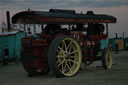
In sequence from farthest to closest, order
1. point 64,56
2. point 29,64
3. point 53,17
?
point 29,64, point 53,17, point 64,56

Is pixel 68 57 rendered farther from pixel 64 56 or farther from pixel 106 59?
pixel 106 59

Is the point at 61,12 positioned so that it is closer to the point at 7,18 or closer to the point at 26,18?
the point at 26,18

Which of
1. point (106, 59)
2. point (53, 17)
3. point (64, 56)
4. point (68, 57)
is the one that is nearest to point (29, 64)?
point (64, 56)

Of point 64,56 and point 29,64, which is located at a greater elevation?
point 64,56

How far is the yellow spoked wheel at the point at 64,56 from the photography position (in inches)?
396

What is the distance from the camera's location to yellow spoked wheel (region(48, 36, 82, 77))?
10055 mm

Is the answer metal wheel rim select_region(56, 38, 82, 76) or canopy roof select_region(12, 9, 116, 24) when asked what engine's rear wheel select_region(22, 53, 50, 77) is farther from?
canopy roof select_region(12, 9, 116, 24)

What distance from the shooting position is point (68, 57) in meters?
10.9

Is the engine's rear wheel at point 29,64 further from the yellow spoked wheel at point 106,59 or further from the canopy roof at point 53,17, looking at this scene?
the yellow spoked wheel at point 106,59

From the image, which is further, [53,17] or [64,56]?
[53,17]

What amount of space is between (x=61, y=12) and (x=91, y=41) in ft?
7.69

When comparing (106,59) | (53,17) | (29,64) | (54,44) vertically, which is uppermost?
(53,17)

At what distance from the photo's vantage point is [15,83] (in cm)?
966

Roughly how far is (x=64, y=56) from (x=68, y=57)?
238 millimetres
